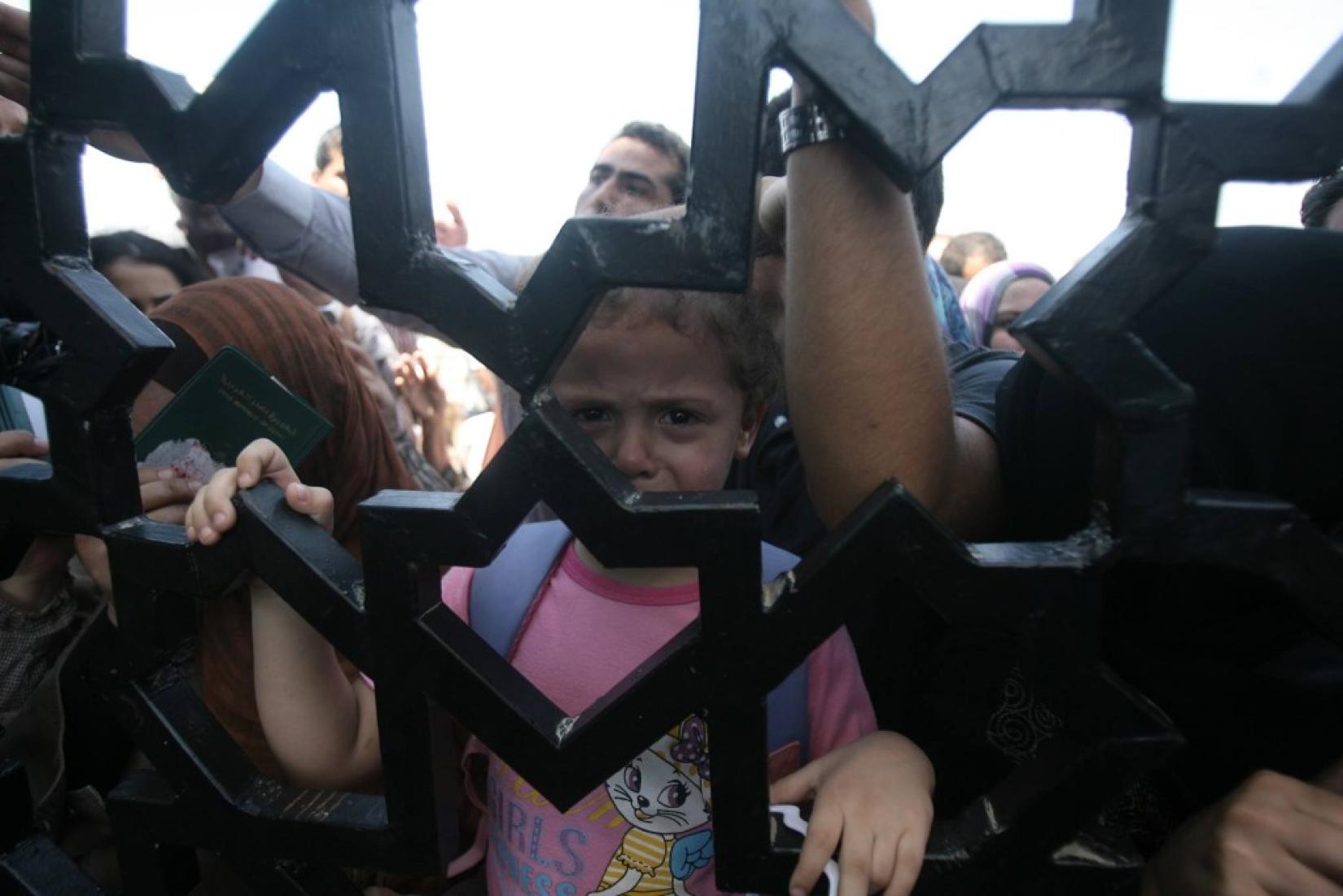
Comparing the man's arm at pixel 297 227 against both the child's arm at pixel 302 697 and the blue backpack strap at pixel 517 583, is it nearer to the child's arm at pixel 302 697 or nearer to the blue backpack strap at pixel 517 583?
the blue backpack strap at pixel 517 583

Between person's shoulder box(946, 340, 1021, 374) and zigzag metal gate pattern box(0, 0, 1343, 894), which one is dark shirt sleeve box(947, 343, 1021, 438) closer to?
person's shoulder box(946, 340, 1021, 374)

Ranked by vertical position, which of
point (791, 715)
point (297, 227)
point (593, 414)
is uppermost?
point (297, 227)

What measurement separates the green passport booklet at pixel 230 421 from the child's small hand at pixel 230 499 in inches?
5.9

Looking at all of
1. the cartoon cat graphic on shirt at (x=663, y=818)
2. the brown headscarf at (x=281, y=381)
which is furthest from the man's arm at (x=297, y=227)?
the cartoon cat graphic on shirt at (x=663, y=818)

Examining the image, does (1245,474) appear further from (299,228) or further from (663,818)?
(299,228)

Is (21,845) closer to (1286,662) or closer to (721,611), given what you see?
(721,611)

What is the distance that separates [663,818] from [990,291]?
3.06 meters

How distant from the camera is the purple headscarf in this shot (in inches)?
130

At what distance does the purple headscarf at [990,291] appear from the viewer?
3312mm

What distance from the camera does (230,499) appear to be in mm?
568

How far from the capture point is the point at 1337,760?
20.5 inches

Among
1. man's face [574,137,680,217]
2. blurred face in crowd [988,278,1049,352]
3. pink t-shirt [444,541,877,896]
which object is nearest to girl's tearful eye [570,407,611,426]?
pink t-shirt [444,541,877,896]

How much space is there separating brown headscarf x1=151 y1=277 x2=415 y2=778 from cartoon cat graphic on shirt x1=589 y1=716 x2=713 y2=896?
1.75 feet

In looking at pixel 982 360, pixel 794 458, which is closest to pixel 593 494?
pixel 982 360
